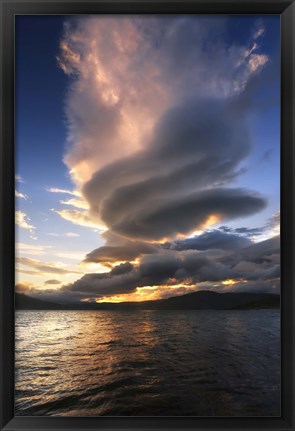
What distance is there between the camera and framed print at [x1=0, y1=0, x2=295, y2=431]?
Result: 38.5 inches

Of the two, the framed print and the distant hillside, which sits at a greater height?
the framed print

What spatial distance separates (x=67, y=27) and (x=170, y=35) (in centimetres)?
50

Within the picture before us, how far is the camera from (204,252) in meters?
2.02

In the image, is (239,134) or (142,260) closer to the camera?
(239,134)

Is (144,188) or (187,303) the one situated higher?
(144,188)

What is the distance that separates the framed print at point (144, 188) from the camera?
98 cm

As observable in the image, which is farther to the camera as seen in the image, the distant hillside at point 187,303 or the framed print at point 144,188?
the distant hillside at point 187,303

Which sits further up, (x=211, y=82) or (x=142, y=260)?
(x=211, y=82)

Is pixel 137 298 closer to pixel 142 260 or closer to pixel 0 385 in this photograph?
pixel 142 260

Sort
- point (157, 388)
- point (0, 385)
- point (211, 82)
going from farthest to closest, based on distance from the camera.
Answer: point (211, 82) → point (157, 388) → point (0, 385)

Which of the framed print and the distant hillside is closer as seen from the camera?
the framed print

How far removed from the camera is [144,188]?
5.74 ft

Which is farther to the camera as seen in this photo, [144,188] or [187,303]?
[187,303]

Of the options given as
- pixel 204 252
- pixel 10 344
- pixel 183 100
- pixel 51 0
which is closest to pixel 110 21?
pixel 51 0
